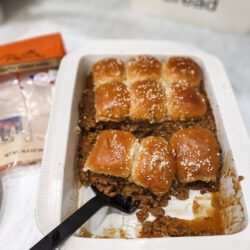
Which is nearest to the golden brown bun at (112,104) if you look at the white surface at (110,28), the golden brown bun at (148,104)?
the golden brown bun at (148,104)

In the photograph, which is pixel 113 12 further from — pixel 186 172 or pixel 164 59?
pixel 186 172

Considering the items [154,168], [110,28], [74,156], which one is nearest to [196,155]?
[154,168]

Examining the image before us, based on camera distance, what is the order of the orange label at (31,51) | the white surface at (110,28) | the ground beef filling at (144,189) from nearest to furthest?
1. the ground beef filling at (144,189)
2. the orange label at (31,51)
3. the white surface at (110,28)

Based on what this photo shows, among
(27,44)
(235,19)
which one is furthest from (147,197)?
(235,19)

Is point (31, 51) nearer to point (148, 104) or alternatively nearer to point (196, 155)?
point (148, 104)

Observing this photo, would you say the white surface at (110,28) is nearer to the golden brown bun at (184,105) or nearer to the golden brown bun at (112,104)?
the golden brown bun at (184,105)

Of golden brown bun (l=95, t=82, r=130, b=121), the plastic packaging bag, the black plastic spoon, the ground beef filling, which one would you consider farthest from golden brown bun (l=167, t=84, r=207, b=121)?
the plastic packaging bag
